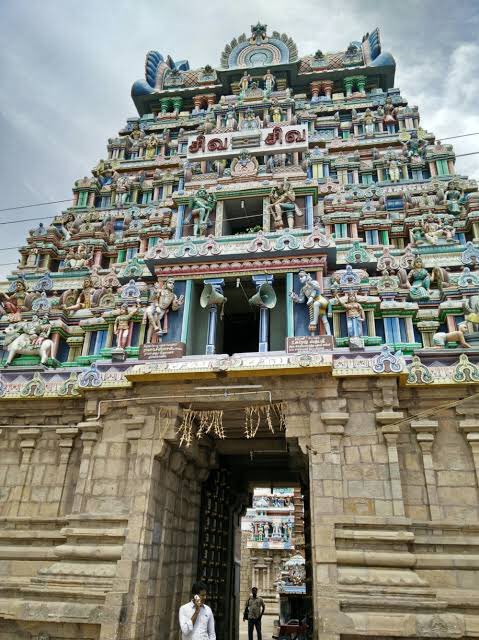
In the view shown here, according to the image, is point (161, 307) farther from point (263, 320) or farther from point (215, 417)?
point (215, 417)

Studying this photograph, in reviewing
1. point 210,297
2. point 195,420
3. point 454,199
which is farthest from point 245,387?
point 454,199

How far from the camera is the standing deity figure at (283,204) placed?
1638 centimetres

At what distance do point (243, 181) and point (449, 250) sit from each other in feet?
24.1

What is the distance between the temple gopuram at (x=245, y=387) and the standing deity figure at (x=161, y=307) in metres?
0.06

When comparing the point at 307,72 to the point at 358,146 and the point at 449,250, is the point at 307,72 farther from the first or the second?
the point at 449,250

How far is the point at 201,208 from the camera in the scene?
55.7ft

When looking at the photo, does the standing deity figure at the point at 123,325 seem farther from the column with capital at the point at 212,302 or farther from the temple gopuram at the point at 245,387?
the column with capital at the point at 212,302

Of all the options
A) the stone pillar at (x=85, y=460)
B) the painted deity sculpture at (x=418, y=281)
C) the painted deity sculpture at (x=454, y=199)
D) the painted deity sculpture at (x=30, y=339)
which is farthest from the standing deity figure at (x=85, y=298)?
the painted deity sculpture at (x=454, y=199)

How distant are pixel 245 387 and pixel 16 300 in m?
9.97

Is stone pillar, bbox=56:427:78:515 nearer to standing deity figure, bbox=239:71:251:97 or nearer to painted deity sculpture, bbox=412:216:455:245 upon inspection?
painted deity sculpture, bbox=412:216:455:245

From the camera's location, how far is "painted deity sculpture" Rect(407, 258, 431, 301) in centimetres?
1441

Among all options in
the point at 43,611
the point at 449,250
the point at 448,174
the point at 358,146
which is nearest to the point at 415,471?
the point at 449,250

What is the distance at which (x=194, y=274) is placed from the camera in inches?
579

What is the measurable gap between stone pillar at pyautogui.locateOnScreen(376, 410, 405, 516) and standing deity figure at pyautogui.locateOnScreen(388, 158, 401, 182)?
11092 millimetres
